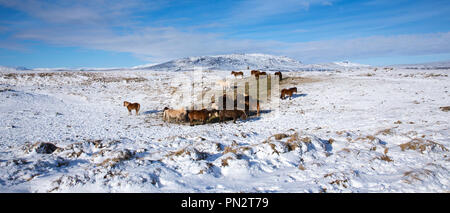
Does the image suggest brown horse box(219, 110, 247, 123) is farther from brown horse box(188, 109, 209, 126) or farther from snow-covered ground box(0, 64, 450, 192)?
brown horse box(188, 109, 209, 126)

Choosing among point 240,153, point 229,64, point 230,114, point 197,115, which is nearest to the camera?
point 240,153

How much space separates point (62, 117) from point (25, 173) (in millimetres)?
11879

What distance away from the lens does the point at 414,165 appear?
290 inches

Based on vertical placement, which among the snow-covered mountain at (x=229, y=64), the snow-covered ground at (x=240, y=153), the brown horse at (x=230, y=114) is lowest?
the snow-covered ground at (x=240, y=153)

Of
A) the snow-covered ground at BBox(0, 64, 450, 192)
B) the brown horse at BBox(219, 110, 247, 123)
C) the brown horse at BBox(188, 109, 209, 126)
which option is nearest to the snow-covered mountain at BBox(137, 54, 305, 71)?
the brown horse at BBox(219, 110, 247, 123)

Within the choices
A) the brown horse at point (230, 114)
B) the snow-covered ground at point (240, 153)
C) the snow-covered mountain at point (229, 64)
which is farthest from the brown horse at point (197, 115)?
the snow-covered mountain at point (229, 64)

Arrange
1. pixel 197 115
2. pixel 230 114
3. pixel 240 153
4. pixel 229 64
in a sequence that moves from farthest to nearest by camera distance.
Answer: pixel 229 64 < pixel 230 114 < pixel 197 115 < pixel 240 153

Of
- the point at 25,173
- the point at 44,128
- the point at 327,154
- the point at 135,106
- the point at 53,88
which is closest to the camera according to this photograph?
the point at 25,173

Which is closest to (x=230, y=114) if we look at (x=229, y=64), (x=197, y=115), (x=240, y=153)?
(x=197, y=115)

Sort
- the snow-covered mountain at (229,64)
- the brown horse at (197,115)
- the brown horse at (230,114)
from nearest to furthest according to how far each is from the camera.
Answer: the brown horse at (197,115)
the brown horse at (230,114)
the snow-covered mountain at (229,64)

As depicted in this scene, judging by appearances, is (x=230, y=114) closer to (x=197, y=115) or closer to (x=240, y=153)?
(x=197, y=115)

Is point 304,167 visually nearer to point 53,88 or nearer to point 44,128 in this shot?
point 44,128

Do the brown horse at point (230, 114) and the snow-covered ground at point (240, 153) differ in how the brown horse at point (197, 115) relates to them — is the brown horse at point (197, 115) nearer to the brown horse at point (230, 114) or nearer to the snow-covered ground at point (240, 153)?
the snow-covered ground at point (240, 153)
